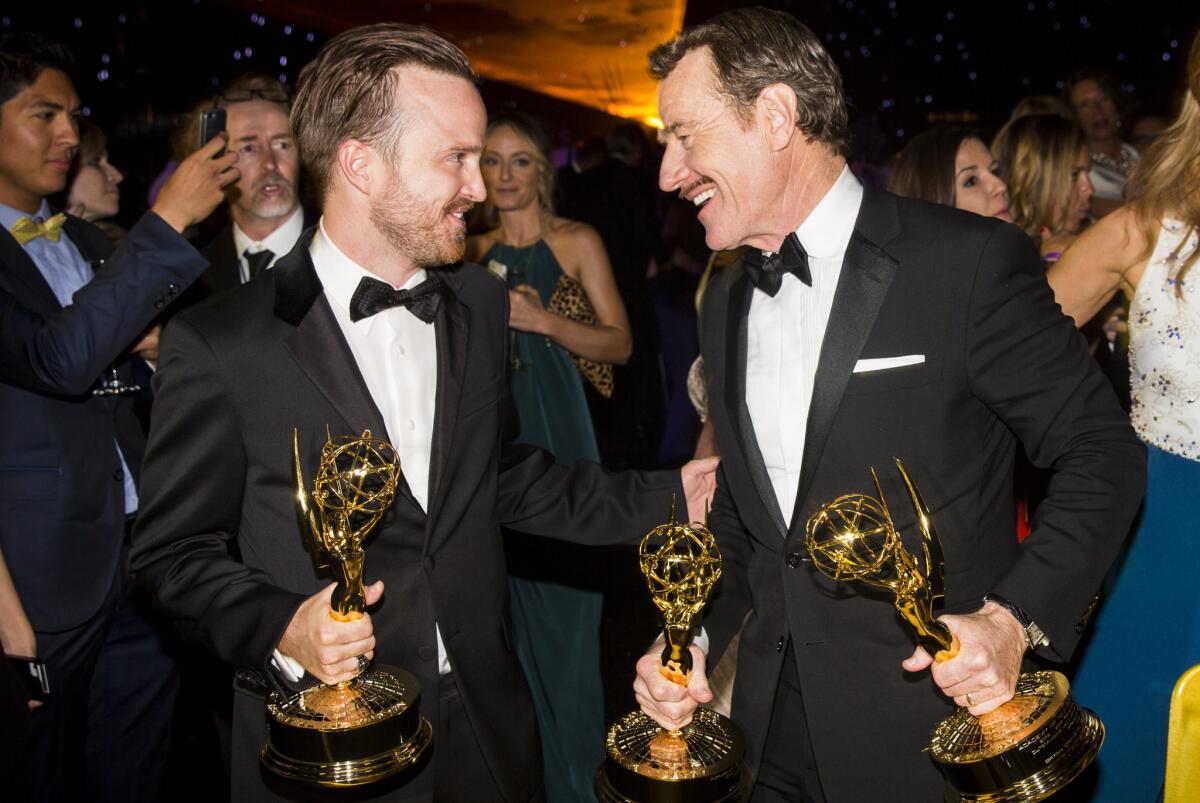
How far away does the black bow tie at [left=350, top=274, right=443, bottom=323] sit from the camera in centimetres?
205

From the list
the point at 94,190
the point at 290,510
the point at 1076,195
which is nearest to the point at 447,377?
the point at 290,510

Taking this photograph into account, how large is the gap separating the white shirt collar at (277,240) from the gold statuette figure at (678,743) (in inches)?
96.9

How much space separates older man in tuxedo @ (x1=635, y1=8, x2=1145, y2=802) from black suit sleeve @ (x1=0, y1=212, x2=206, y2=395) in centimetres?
161

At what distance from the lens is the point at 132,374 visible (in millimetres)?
3408

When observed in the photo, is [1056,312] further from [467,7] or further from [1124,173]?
[467,7]

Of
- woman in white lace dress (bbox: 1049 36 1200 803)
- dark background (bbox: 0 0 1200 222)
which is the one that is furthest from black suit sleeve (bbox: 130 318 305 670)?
dark background (bbox: 0 0 1200 222)

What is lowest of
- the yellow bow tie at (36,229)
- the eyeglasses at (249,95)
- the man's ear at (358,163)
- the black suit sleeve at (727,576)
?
the black suit sleeve at (727,576)

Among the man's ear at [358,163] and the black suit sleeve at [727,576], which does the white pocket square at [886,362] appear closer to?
the black suit sleeve at [727,576]

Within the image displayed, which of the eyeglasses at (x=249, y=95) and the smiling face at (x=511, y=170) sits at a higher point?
the eyeglasses at (x=249, y=95)

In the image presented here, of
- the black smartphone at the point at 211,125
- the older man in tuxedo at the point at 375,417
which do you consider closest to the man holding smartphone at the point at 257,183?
the black smartphone at the point at 211,125

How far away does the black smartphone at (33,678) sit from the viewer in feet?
7.59

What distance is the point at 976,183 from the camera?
3844 mm

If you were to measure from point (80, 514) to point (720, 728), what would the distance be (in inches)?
88.6

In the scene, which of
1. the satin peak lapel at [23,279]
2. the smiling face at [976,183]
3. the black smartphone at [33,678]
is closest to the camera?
the black smartphone at [33,678]
